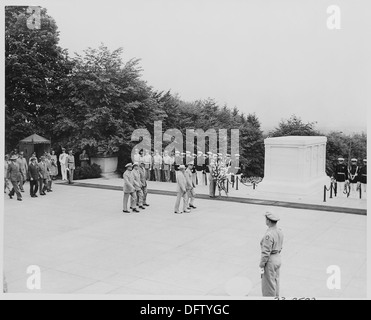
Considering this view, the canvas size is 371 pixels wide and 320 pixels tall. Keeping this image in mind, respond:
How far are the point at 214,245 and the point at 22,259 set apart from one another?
3.55 metres

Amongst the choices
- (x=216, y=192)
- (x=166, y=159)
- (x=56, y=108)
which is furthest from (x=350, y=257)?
(x=56, y=108)

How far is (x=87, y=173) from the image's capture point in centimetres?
1978

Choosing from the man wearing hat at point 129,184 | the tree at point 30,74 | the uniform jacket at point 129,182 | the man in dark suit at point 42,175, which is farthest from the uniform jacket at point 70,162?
the uniform jacket at point 129,182

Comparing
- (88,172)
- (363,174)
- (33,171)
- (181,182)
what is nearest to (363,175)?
(363,174)

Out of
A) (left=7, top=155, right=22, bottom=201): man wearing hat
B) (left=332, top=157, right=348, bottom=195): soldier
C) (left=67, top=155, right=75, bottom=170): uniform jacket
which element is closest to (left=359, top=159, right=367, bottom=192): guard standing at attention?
(left=332, top=157, right=348, bottom=195): soldier

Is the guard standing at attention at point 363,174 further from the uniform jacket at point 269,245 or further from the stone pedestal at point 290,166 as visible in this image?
the uniform jacket at point 269,245

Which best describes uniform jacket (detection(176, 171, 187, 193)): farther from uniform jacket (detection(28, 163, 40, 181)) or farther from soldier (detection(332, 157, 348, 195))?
soldier (detection(332, 157, 348, 195))

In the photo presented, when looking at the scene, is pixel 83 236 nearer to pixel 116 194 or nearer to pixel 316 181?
pixel 116 194

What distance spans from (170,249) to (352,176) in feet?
28.4

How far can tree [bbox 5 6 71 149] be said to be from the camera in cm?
1875

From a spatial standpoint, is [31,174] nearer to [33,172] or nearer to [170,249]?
[33,172]

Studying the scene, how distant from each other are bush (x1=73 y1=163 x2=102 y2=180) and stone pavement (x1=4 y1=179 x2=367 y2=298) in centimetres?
627

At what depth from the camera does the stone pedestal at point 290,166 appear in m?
14.7

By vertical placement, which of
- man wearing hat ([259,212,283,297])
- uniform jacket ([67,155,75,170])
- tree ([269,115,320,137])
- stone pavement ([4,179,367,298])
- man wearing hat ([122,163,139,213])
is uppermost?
tree ([269,115,320,137])
